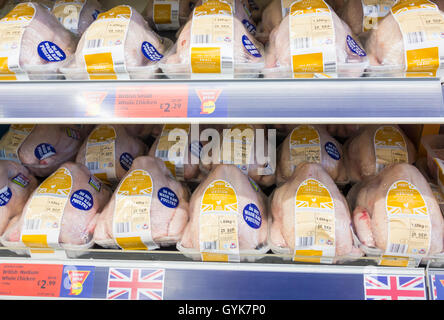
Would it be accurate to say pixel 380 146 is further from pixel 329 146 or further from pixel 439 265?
pixel 439 265

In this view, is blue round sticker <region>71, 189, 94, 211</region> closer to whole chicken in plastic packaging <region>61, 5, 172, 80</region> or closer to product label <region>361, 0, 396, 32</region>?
whole chicken in plastic packaging <region>61, 5, 172, 80</region>

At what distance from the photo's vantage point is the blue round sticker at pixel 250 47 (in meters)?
0.93

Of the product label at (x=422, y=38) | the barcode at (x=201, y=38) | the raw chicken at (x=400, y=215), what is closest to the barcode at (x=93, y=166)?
the barcode at (x=201, y=38)

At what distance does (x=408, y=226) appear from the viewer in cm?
86

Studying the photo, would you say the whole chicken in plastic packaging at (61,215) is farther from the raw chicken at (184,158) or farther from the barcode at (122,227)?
the raw chicken at (184,158)

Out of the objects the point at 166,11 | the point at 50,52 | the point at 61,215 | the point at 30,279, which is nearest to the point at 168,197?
the point at 61,215

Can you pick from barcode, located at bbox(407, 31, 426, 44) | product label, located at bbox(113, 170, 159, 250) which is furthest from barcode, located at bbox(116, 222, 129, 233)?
barcode, located at bbox(407, 31, 426, 44)

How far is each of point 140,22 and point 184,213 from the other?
1.86 ft

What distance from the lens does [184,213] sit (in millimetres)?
1003

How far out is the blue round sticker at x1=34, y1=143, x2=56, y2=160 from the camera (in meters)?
1.23

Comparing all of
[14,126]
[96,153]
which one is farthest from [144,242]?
[14,126]

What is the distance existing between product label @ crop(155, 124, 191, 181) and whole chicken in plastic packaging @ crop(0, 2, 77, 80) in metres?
0.38

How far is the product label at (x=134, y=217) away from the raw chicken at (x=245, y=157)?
24cm

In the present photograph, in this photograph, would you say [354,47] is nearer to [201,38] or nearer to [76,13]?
[201,38]
